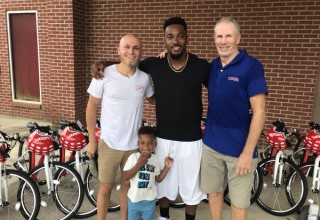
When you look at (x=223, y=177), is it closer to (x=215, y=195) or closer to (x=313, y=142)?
(x=215, y=195)

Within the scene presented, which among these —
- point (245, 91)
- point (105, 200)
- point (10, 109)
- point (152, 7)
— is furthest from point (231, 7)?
point (10, 109)

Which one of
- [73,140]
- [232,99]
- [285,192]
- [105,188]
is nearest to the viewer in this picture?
[232,99]

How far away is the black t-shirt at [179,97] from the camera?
101 inches

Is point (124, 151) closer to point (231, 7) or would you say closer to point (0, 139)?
point (0, 139)

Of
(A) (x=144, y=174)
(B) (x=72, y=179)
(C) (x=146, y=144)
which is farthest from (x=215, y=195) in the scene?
(B) (x=72, y=179)

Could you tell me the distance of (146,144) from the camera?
258 centimetres

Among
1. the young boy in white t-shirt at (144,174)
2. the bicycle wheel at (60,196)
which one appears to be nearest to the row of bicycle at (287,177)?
the young boy in white t-shirt at (144,174)

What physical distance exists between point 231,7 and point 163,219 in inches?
161

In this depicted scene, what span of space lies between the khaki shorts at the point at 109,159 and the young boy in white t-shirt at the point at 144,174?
0.10 meters

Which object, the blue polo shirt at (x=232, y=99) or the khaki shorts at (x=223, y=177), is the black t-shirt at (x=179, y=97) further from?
the khaki shorts at (x=223, y=177)

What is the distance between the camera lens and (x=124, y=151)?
268 centimetres

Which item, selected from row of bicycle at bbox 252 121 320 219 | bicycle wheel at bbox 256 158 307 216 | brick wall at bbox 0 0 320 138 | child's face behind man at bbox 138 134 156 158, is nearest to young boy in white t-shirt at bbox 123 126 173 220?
child's face behind man at bbox 138 134 156 158

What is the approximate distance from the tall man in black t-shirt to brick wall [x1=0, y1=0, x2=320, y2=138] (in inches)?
132

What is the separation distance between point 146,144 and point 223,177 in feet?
2.36
